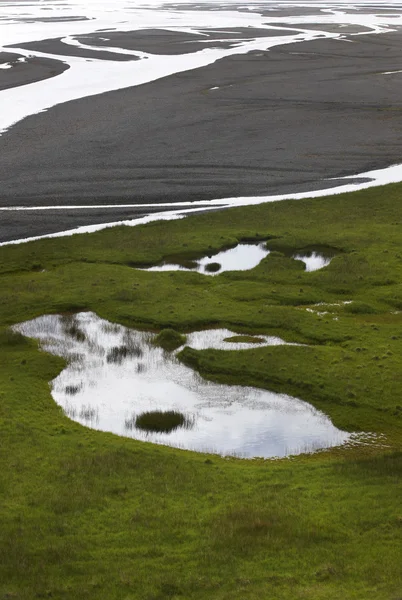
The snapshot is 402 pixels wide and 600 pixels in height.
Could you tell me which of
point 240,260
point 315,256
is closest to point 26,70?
point 240,260

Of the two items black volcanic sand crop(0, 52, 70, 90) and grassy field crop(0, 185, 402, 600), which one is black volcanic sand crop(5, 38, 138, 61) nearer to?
black volcanic sand crop(0, 52, 70, 90)

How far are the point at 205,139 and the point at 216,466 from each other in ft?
128

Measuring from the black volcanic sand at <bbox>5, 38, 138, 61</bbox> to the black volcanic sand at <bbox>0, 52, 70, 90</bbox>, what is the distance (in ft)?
21.2

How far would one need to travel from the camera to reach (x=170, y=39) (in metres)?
Result: 121

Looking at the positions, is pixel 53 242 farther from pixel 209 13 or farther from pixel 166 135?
pixel 209 13

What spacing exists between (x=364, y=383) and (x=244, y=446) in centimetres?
448

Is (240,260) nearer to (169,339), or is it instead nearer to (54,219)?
(169,339)

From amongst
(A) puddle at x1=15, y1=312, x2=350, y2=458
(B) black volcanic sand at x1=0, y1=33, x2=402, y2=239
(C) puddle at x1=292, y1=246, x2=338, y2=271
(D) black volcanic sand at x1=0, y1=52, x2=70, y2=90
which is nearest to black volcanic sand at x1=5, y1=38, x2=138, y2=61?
(D) black volcanic sand at x1=0, y1=52, x2=70, y2=90

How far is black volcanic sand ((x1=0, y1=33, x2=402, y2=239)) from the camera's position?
4375cm

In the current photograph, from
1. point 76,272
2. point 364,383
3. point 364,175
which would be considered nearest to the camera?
point 364,383

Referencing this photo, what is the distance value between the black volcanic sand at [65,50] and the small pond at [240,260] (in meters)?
73.1

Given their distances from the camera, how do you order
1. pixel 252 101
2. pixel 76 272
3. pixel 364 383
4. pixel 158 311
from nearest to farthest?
pixel 364 383 → pixel 158 311 → pixel 76 272 → pixel 252 101

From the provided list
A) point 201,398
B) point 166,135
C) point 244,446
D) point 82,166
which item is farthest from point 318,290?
point 166,135

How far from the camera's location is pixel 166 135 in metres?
55.6
